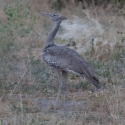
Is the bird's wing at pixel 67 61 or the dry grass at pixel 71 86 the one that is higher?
A: the bird's wing at pixel 67 61

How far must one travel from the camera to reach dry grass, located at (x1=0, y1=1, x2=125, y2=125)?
6492 millimetres

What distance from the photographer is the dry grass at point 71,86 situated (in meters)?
6.49

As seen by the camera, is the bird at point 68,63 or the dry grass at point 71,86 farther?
the bird at point 68,63

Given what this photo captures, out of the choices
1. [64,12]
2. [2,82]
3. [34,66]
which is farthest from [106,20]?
[2,82]

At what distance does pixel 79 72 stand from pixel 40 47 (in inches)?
214

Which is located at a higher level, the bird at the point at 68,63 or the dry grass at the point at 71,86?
the bird at the point at 68,63

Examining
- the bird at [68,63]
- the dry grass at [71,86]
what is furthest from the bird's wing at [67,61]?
the dry grass at [71,86]

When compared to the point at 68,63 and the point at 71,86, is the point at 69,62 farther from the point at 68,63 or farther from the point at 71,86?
the point at 71,86

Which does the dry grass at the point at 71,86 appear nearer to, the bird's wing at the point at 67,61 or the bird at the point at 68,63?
the bird at the point at 68,63

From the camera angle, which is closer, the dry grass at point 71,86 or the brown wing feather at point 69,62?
the dry grass at point 71,86

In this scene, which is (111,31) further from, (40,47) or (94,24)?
(40,47)

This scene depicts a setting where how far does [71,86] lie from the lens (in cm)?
865

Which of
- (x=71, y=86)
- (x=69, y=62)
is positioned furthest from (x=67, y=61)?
(x=71, y=86)

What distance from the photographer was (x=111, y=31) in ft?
38.4
